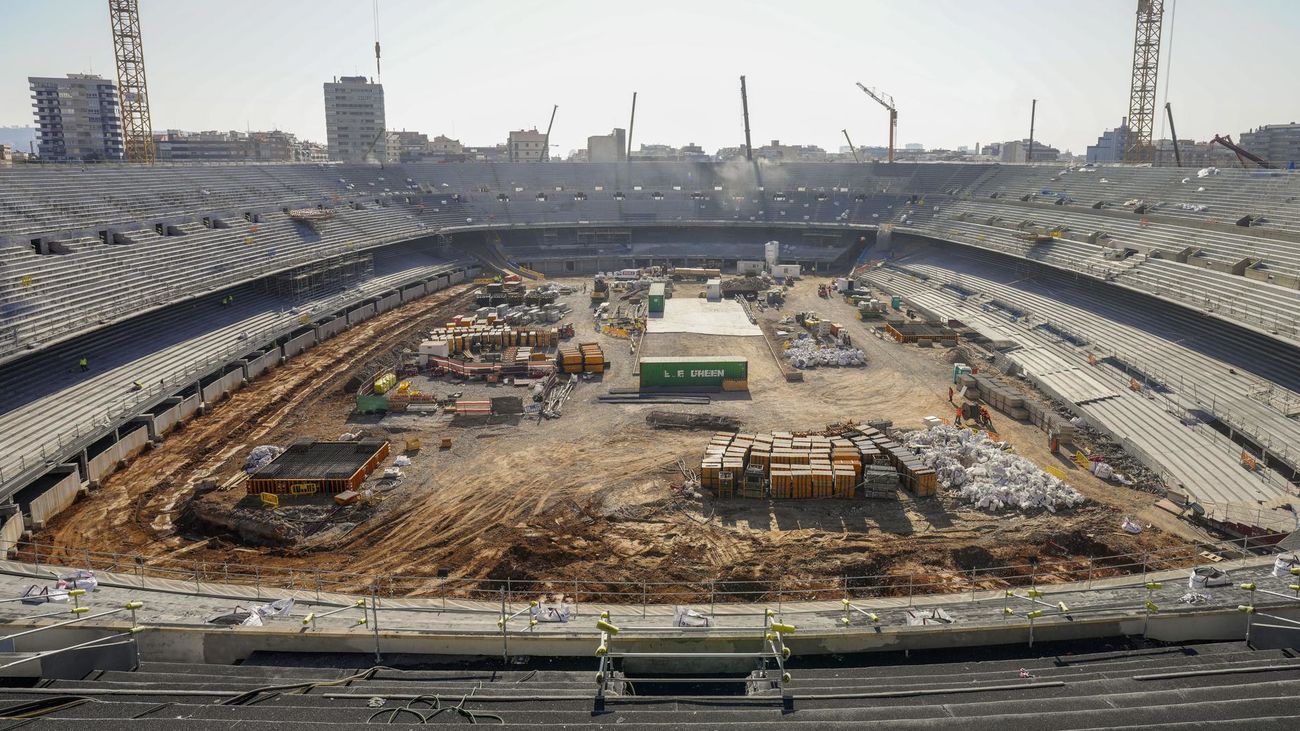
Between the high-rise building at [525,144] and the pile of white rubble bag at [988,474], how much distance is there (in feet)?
447

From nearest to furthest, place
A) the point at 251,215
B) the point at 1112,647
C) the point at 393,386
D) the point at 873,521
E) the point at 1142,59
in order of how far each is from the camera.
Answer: the point at 1112,647 → the point at 873,521 → the point at 393,386 → the point at 251,215 → the point at 1142,59

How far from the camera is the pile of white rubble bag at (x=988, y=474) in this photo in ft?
76.6

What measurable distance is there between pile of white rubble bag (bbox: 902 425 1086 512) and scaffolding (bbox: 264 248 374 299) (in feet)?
117

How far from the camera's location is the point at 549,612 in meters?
15.3

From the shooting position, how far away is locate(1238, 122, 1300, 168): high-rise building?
122 meters

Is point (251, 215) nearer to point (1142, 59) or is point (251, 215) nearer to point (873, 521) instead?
point (873, 521)

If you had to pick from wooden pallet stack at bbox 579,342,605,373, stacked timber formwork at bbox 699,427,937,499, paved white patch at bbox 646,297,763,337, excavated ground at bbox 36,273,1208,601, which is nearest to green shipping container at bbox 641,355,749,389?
wooden pallet stack at bbox 579,342,605,373

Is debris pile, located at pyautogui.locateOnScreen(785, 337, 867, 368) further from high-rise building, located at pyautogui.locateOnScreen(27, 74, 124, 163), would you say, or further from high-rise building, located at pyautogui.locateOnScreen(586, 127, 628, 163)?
high-rise building, located at pyautogui.locateOnScreen(27, 74, 124, 163)

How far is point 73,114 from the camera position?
142 metres

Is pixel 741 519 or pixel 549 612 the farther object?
pixel 741 519

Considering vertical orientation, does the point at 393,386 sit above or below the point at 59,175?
below

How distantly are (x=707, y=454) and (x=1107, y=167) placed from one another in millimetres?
47802

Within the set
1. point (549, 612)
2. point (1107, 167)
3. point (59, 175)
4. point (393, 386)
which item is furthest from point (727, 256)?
point (549, 612)

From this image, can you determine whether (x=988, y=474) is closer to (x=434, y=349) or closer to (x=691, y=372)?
(x=691, y=372)
